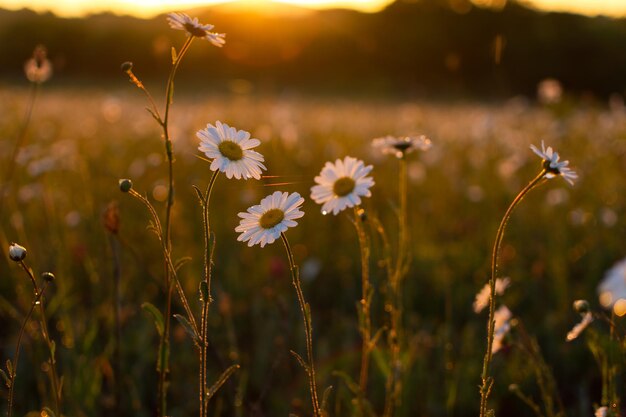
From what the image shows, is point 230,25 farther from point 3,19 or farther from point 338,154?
point 338,154

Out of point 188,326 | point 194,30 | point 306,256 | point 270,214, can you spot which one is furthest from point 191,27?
point 306,256

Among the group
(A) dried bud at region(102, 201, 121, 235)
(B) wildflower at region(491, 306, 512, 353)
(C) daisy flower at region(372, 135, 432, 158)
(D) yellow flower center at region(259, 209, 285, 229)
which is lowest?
(B) wildflower at region(491, 306, 512, 353)

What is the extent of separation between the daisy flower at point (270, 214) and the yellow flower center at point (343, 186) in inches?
6.3

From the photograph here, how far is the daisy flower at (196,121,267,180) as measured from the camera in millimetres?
1074

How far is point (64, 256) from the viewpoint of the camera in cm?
270

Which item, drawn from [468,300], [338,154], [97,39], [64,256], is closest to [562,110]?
[338,154]

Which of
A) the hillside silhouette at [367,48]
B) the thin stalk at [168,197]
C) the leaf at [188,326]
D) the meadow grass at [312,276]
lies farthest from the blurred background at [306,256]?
the hillside silhouette at [367,48]

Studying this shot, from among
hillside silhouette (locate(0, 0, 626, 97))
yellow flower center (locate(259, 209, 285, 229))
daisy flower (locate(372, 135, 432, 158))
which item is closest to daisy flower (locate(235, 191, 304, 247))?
yellow flower center (locate(259, 209, 285, 229))

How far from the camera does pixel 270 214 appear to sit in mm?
1102

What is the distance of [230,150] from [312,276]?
5.77ft

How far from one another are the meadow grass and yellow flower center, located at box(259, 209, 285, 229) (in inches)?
16.5

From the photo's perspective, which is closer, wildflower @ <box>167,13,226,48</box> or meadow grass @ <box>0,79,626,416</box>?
wildflower @ <box>167,13,226,48</box>

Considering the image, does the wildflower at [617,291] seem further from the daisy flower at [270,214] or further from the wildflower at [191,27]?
the wildflower at [191,27]

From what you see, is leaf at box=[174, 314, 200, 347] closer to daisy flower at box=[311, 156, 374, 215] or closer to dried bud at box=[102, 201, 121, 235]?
daisy flower at box=[311, 156, 374, 215]
